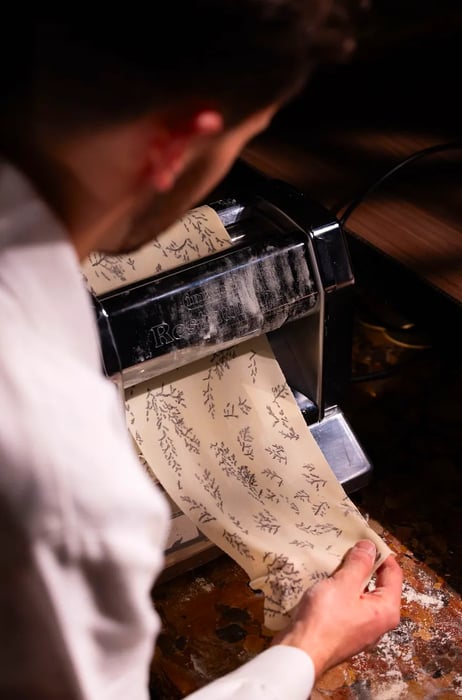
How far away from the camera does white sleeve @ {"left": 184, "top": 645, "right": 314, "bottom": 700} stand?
2.27 ft

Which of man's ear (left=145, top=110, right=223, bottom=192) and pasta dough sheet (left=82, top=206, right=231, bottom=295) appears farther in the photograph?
pasta dough sheet (left=82, top=206, right=231, bottom=295)

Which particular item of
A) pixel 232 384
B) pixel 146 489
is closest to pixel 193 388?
pixel 232 384

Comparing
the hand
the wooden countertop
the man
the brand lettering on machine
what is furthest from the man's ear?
the wooden countertop

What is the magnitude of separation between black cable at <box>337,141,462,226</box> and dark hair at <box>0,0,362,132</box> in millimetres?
739

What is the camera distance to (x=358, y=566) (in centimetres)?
83

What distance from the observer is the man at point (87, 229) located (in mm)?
420

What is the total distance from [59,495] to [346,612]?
1.43 feet

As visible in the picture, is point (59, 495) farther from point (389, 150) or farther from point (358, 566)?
point (389, 150)

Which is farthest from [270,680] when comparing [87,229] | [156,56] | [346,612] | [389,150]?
[389,150]

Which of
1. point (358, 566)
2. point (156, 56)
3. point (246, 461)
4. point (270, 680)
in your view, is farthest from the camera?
point (246, 461)

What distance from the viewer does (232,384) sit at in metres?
0.95

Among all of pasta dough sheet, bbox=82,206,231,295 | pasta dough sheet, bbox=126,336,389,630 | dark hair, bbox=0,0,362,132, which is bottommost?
pasta dough sheet, bbox=126,336,389,630

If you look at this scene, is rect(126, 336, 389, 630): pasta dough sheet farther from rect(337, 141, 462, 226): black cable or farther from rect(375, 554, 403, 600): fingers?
rect(337, 141, 462, 226): black cable

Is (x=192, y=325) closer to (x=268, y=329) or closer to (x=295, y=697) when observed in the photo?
(x=268, y=329)
